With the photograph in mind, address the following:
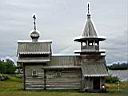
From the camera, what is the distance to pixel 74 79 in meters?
50.4

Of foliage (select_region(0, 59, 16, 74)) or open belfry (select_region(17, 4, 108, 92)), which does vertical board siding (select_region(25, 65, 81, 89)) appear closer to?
open belfry (select_region(17, 4, 108, 92))

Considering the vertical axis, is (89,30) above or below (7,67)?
above

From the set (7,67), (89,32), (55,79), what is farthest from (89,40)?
(7,67)

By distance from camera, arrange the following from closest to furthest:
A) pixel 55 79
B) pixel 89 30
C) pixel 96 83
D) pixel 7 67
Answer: pixel 96 83, pixel 55 79, pixel 89 30, pixel 7 67

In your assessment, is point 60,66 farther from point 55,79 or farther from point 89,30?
point 89,30

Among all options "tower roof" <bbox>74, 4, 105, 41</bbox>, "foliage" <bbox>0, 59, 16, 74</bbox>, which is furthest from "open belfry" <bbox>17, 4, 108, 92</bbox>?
"foliage" <bbox>0, 59, 16, 74</bbox>

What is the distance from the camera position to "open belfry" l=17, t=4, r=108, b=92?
162 ft

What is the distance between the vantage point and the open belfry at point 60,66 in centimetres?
4950

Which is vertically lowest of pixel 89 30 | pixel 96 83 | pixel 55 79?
pixel 96 83

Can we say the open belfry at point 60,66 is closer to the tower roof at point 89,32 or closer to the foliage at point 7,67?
the tower roof at point 89,32

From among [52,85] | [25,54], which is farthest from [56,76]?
[25,54]

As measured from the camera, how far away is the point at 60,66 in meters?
49.8

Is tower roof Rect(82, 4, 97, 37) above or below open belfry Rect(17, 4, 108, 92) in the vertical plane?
above

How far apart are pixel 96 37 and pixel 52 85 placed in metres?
8.55
